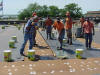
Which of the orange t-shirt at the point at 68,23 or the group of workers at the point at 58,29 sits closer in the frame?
the group of workers at the point at 58,29

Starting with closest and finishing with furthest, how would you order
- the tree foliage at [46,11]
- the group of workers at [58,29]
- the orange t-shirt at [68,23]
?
the group of workers at [58,29]
the orange t-shirt at [68,23]
the tree foliage at [46,11]

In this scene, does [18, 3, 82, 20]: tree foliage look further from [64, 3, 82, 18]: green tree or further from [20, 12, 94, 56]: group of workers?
[20, 12, 94, 56]: group of workers

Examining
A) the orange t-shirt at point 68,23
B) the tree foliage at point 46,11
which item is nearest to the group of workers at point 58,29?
the orange t-shirt at point 68,23

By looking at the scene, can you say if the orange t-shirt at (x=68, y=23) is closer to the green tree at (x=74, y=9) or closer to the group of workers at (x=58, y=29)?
the group of workers at (x=58, y=29)

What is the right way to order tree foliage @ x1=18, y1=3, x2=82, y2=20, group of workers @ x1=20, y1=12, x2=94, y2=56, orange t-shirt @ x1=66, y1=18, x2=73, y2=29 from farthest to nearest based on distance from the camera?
tree foliage @ x1=18, y1=3, x2=82, y2=20, orange t-shirt @ x1=66, y1=18, x2=73, y2=29, group of workers @ x1=20, y1=12, x2=94, y2=56

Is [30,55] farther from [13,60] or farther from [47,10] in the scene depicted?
[47,10]

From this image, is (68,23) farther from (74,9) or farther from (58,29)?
(74,9)

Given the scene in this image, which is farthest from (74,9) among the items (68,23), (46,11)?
(68,23)

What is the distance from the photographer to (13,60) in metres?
7.63

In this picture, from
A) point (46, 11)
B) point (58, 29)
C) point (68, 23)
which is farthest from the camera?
point (46, 11)

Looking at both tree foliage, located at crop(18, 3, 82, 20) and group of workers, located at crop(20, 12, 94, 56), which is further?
tree foliage, located at crop(18, 3, 82, 20)

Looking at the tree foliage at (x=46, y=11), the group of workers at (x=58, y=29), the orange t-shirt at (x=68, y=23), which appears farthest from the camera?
the tree foliage at (x=46, y=11)

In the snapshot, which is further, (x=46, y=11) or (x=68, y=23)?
(x=46, y=11)

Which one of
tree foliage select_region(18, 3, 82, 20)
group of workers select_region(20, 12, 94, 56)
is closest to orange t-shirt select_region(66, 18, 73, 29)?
group of workers select_region(20, 12, 94, 56)
